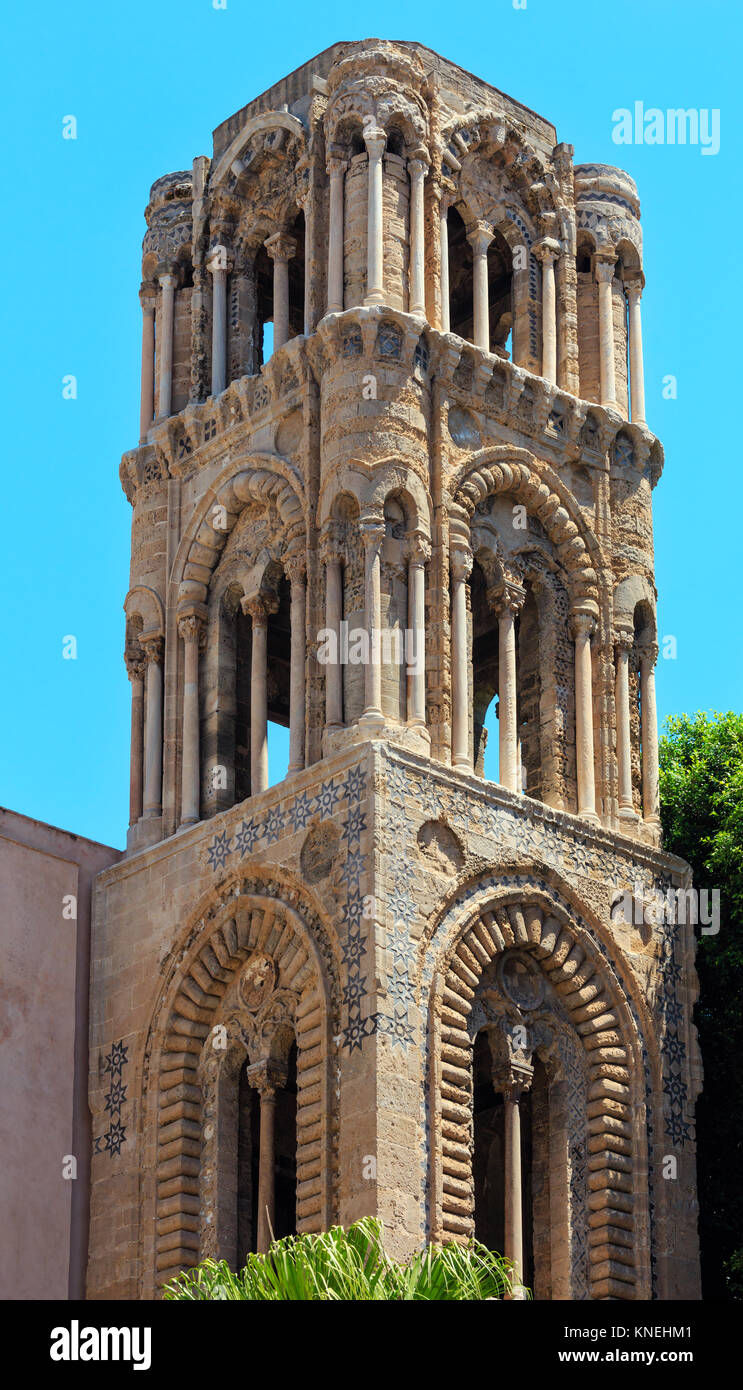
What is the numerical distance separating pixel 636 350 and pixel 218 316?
15.5 ft

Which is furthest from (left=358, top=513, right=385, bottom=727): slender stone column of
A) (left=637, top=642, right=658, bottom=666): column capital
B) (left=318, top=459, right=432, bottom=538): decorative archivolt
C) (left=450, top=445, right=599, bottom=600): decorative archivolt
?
(left=637, top=642, right=658, bottom=666): column capital

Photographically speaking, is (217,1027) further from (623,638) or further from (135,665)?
(623,638)

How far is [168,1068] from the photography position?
29969mm

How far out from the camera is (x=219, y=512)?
32.2 meters

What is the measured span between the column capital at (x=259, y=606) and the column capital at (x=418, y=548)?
2.26 metres

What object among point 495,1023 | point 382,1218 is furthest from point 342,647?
point 382,1218

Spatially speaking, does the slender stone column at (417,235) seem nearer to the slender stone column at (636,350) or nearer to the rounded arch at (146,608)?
the slender stone column at (636,350)

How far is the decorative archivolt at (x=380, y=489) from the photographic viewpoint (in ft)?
97.5

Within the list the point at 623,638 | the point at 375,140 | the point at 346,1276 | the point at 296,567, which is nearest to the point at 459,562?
the point at 296,567

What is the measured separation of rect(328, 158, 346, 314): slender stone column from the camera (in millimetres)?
30969

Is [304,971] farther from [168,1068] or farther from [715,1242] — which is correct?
[715,1242]

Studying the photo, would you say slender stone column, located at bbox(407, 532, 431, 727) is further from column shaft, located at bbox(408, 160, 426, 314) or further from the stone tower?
column shaft, located at bbox(408, 160, 426, 314)

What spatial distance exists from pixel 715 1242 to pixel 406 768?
6.94m
